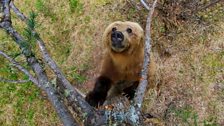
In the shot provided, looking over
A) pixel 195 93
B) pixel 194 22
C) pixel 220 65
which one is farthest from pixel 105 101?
pixel 194 22

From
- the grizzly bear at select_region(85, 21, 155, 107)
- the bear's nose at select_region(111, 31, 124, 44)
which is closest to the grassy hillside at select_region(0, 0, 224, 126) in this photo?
the grizzly bear at select_region(85, 21, 155, 107)

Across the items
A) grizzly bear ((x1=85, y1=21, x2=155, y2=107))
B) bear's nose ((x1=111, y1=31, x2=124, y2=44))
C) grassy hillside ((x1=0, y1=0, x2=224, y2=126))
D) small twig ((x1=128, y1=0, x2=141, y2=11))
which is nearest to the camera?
bear's nose ((x1=111, y1=31, x2=124, y2=44))

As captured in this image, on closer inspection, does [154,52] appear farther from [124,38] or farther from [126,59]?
[124,38]

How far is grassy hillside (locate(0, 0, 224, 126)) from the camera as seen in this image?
5.52 meters

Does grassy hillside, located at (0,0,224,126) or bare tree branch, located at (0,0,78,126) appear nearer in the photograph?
bare tree branch, located at (0,0,78,126)

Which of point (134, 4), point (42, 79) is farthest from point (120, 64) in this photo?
point (134, 4)

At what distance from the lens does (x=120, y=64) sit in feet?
15.8

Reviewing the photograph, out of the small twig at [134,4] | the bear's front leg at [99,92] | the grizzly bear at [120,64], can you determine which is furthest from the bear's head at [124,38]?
the small twig at [134,4]

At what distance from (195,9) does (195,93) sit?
152cm

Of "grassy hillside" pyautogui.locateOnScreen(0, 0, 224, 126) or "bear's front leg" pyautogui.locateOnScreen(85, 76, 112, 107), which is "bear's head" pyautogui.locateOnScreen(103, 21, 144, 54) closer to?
"bear's front leg" pyautogui.locateOnScreen(85, 76, 112, 107)

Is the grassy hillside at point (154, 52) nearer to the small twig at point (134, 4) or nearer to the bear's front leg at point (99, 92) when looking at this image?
the small twig at point (134, 4)

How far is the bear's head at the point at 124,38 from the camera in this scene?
4586mm

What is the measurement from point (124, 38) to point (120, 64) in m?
0.34

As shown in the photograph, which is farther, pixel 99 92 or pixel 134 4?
pixel 134 4
